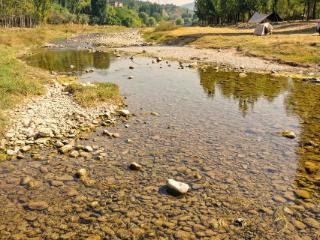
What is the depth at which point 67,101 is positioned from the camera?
2009 centimetres

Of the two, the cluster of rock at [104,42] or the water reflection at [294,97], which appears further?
the cluster of rock at [104,42]

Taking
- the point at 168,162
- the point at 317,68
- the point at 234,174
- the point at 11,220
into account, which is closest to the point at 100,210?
the point at 11,220

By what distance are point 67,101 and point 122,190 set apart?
1090cm

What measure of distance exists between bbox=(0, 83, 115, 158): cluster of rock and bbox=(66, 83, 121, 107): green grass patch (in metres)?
0.50

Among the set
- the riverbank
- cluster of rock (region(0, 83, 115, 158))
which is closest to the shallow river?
cluster of rock (region(0, 83, 115, 158))

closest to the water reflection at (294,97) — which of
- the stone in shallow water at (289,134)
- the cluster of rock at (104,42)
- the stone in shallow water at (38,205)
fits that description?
the stone in shallow water at (289,134)

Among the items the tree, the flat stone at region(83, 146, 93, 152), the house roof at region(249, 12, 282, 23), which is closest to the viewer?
the flat stone at region(83, 146, 93, 152)

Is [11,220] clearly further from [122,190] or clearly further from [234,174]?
[234,174]

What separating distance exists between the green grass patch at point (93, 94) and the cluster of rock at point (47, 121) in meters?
0.50

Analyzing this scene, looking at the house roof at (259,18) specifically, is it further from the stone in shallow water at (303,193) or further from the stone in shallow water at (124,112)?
the stone in shallow water at (303,193)

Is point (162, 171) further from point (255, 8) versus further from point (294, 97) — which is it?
point (255, 8)

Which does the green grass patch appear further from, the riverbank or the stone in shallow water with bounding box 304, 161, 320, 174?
the riverbank

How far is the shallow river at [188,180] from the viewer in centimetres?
897

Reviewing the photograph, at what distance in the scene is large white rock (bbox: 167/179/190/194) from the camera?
34.4ft
